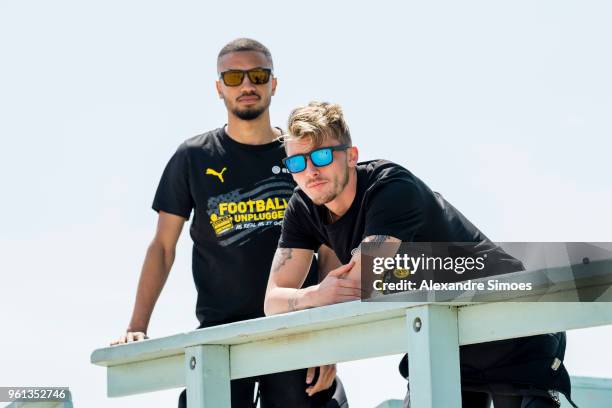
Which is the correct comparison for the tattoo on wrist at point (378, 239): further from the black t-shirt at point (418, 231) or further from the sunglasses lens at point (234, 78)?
the sunglasses lens at point (234, 78)

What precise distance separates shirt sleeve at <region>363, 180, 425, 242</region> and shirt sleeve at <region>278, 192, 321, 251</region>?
0.40m

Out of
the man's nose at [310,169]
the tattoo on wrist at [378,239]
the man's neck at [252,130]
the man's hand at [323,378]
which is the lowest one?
the man's hand at [323,378]

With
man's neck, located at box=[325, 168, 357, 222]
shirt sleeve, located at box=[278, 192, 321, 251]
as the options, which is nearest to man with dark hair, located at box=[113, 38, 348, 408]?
shirt sleeve, located at box=[278, 192, 321, 251]

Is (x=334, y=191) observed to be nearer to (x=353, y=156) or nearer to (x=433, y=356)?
(x=353, y=156)

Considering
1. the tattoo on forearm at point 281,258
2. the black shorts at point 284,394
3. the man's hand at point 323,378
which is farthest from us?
the black shorts at point 284,394

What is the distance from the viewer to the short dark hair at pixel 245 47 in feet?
18.0

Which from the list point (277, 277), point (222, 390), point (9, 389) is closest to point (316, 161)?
point (277, 277)

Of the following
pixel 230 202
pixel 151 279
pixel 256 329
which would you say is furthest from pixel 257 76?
pixel 256 329

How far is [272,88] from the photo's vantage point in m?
5.50

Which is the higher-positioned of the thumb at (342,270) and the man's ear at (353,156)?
the man's ear at (353,156)

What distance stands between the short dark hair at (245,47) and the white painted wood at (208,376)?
2.21 metres

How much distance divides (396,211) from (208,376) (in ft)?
2.79

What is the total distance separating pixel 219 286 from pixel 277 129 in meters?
0.80

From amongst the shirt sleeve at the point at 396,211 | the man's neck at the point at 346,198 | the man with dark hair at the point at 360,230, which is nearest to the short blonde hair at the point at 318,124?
the man with dark hair at the point at 360,230
